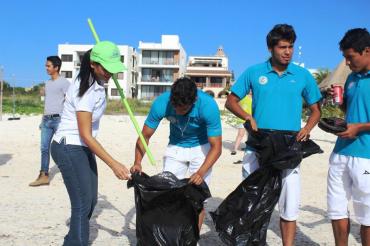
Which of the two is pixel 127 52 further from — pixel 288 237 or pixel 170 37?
pixel 288 237

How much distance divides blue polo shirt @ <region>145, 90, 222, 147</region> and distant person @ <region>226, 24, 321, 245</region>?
248 millimetres

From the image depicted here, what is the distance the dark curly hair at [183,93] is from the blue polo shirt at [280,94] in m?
0.56

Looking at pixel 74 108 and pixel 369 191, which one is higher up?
pixel 74 108

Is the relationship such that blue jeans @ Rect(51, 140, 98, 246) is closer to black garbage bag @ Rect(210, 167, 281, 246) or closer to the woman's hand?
the woman's hand

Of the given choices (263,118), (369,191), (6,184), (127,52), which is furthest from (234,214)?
(127,52)

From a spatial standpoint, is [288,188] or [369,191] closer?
[369,191]

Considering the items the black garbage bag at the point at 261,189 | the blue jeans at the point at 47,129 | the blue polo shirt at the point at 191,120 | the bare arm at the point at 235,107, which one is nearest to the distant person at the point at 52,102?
the blue jeans at the point at 47,129

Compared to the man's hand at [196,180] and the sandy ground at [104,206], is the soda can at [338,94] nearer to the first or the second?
the man's hand at [196,180]

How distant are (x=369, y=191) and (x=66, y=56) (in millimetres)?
61586

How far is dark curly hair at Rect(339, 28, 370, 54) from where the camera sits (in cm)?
334

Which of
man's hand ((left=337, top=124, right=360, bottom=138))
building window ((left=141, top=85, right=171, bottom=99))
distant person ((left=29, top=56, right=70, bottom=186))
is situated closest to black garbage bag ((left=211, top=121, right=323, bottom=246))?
man's hand ((left=337, top=124, right=360, bottom=138))

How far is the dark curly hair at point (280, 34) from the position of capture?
356cm

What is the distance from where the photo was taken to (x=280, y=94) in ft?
11.8

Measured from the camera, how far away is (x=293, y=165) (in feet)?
11.6
